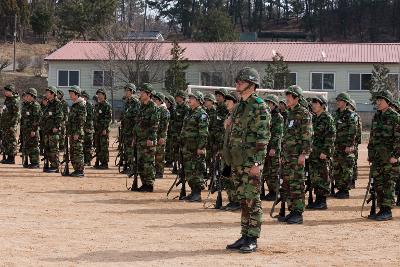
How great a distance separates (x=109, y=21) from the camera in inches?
2345

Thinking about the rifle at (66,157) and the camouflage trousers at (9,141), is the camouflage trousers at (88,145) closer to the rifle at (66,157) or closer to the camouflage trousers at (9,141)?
the rifle at (66,157)

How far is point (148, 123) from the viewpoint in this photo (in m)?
14.8

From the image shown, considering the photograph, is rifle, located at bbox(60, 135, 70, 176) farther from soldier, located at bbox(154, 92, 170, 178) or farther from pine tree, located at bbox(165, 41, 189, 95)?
pine tree, located at bbox(165, 41, 189, 95)

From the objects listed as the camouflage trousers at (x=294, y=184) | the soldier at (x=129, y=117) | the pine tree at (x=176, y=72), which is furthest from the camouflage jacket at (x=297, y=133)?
the pine tree at (x=176, y=72)

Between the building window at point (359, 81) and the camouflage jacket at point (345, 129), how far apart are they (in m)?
30.9

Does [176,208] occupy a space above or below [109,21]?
below

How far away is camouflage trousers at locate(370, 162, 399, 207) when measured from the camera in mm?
11961

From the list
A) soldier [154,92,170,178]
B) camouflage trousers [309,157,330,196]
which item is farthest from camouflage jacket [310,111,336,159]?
soldier [154,92,170,178]

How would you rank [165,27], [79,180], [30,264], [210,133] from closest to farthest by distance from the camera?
[30,264] → [210,133] → [79,180] → [165,27]

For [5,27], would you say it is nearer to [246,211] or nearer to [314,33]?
[314,33]

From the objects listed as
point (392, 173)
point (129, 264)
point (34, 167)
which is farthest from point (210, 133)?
point (129, 264)

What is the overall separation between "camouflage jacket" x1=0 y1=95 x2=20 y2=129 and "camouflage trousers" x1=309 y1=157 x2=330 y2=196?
995cm

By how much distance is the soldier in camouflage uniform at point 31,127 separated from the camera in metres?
19.3

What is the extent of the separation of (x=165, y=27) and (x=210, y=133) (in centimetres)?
7358
